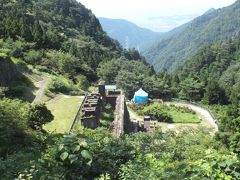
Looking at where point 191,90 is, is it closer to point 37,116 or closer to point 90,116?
point 90,116

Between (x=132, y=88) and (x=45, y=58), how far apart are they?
13764 mm

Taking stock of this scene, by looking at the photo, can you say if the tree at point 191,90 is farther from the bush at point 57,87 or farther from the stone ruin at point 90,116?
the stone ruin at point 90,116

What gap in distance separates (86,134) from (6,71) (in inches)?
945

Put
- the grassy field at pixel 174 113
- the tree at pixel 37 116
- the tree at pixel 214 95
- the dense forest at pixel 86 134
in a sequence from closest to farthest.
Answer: the dense forest at pixel 86 134, the tree at pixel 37 116, the grassy field at pixel 174 113, the tree at pixel 214 95

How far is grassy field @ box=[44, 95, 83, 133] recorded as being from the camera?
25812 millimetres

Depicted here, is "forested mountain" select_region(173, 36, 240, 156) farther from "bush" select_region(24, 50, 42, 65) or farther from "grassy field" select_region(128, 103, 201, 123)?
"bush" select_region(24, 50, 42, 65)

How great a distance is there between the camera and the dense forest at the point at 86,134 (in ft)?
26.0

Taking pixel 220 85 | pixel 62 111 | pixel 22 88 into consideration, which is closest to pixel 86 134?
pixel 62 111

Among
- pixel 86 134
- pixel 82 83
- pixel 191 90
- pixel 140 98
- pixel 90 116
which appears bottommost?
pixel 191 90

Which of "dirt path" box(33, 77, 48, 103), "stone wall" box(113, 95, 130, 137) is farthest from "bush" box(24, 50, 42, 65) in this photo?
"stone wall" box(113, 95, 130, 137)

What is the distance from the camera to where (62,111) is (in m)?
29.9

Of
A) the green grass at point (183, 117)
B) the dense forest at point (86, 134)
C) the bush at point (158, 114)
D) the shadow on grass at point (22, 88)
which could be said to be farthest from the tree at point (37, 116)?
the green grass at point (183, 117)

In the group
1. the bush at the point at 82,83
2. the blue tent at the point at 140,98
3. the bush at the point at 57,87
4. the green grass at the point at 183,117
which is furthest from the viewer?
the blue tent at the point at 140,98

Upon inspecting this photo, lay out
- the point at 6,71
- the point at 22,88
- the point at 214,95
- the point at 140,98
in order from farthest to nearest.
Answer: the point at 214,95, the point at 140,98, the point at 6,71, the point at 22,88
